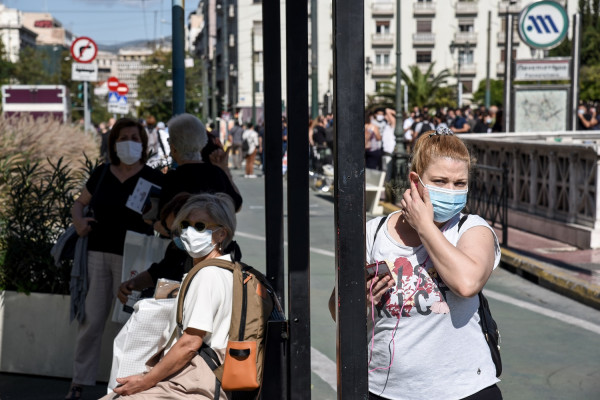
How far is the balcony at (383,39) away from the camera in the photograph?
9875 cm

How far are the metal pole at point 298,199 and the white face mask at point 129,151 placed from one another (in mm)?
2136

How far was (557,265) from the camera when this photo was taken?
37.1 ft

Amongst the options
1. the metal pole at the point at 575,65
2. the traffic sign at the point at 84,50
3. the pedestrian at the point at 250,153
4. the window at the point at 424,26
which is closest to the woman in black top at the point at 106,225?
the metal pole at the point at 575,65

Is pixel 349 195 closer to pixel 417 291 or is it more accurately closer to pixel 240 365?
pixel 417 291

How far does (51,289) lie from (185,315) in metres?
3.03

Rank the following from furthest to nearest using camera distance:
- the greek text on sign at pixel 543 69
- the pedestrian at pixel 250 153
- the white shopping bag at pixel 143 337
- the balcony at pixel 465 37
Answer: the balcony at pixel 465 37 → the pedestrian at pixel 250 153 → the greek text on sign at pixel 543 69 → the white shopping bag at pixel 143 337

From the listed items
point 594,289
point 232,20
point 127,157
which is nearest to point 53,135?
point 594,289

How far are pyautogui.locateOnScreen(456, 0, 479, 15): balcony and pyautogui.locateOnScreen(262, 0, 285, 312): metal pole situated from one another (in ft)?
319

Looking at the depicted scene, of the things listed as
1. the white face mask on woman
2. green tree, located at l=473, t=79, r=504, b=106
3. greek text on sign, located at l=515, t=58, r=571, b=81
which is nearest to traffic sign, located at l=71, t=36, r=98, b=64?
greek text on sign, located at l=515, t=58, r=571, b=81

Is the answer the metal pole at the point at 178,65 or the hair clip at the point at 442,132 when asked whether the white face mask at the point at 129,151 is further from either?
the hair clip at the point at 442,132

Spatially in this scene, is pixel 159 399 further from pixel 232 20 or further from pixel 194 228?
pixel 232 20

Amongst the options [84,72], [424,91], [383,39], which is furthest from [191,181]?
[383,39]

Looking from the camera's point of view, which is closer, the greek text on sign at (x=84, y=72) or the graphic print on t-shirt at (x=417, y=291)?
the graphic print on t-shirt at (x=417, y=291)

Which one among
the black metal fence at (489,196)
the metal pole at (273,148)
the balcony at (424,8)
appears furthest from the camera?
the balcony at (424,8)
